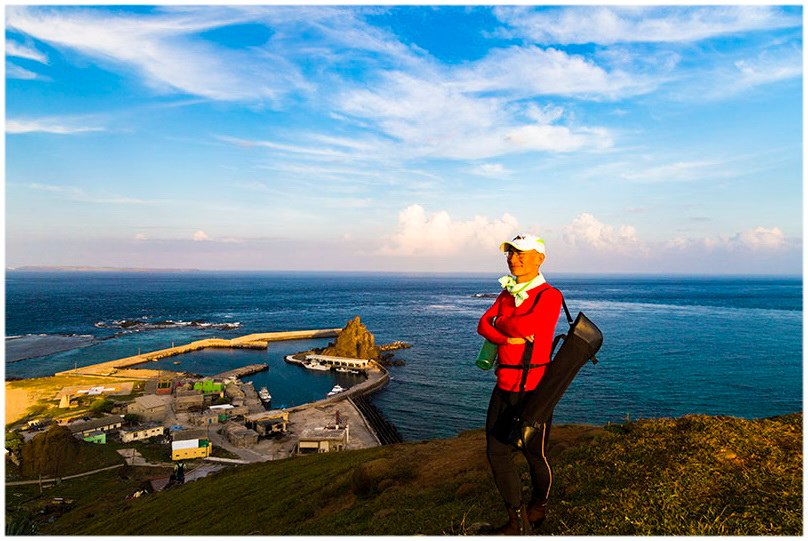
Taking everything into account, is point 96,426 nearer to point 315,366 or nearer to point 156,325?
point 315,366

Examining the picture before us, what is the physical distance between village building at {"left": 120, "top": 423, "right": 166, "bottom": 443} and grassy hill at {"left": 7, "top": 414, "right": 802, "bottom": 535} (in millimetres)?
25998

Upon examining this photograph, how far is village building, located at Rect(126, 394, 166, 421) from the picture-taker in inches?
1645

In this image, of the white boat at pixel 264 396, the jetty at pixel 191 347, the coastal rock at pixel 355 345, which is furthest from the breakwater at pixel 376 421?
the jetty at pixel 191 347

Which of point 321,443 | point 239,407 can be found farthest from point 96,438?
point 321,443

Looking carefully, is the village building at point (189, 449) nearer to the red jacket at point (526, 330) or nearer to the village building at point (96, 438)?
the village building at point (96, 438)

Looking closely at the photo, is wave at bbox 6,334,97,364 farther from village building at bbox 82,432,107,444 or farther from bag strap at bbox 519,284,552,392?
bag strap at bbox 519,284,552,392

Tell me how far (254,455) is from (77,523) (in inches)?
548

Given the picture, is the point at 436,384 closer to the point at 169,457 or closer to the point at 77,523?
the point at 169,457

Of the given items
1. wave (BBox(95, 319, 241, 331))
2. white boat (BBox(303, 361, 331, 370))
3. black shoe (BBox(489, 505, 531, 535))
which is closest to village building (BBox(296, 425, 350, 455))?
black shoe (BBox(489, 505, 531, 535))

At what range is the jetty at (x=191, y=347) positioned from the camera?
5875cm

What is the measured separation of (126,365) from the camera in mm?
63938

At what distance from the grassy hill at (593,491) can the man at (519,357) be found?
107cm

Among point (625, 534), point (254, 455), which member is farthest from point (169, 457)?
point (625, 534)

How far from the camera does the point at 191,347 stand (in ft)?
252
